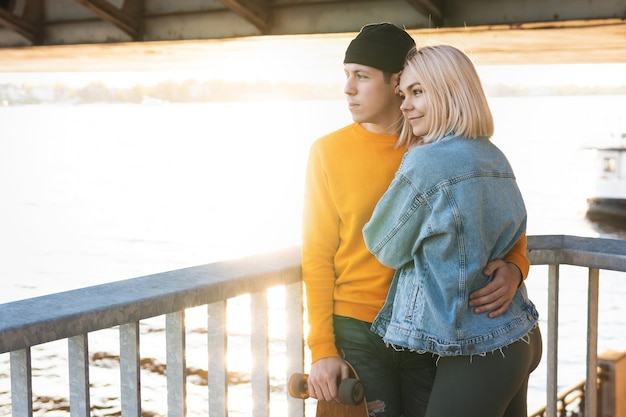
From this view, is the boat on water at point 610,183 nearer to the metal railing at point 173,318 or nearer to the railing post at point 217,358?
the metal railing at point 173,318

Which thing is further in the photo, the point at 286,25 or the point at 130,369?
the point at 286,25

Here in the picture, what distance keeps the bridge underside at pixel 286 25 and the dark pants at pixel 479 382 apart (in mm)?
3495

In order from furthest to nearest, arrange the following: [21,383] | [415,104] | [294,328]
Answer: [294,328]
[415,104]
[21,383]

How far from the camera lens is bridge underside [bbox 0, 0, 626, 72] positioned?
590 centimetres

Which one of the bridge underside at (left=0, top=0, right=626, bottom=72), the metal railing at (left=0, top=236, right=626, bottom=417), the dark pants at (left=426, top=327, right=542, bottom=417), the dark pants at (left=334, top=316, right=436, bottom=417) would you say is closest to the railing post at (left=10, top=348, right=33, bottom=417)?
the metal railing at (left=0, top=236, right=626, bottom=417)

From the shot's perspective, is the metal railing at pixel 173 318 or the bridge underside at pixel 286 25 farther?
the bridge underside at pixel 286 25

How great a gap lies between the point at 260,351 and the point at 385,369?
39 cm

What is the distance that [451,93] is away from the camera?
1.98 metres

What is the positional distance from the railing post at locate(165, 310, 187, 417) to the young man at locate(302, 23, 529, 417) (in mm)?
330

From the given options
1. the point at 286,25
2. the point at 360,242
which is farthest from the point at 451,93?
the point at 286,25

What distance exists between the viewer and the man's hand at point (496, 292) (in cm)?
199

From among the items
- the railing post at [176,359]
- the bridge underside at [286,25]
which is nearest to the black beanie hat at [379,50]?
the railing post at [176,359]

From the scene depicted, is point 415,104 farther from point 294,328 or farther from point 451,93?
point 294,328

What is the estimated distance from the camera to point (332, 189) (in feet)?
7.11
